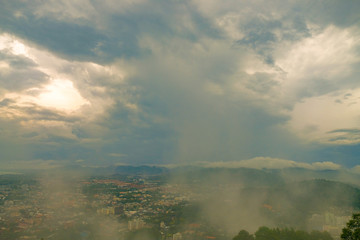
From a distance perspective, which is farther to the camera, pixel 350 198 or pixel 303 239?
pixel 350 198

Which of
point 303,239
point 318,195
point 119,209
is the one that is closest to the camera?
point 303,239

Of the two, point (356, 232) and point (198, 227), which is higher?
point (356, 232)

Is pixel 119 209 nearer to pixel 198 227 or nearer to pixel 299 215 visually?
pixel 198 227

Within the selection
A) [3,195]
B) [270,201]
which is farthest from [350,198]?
[3,195]

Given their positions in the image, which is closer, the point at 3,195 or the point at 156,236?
the point at 156,236

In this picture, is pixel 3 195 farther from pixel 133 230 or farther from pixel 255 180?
pixel 255 180

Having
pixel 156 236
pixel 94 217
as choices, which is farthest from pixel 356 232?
pixel 94 217

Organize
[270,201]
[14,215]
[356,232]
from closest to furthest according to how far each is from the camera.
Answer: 1. [356,232]
2. [14,215]
3. [270,201]

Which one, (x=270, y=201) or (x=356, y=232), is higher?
(x=356, y=232)

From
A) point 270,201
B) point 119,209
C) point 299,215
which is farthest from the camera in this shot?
point 270,201
